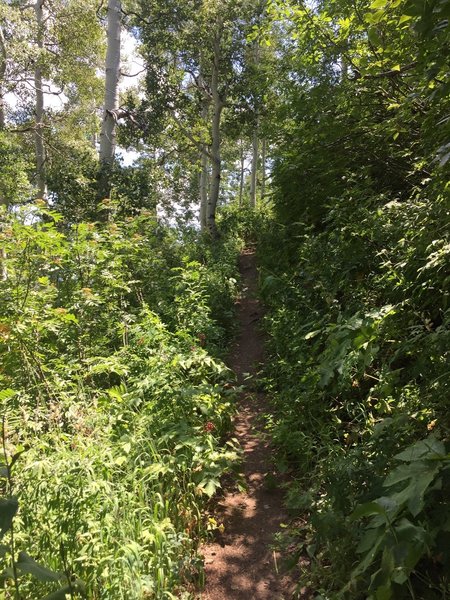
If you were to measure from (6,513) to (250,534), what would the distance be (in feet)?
8.77

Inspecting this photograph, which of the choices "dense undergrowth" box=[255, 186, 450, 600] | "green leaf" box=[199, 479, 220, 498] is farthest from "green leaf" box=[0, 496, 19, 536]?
"green leaf" box=[199, 479, 220, 498]

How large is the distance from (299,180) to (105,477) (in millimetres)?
5460

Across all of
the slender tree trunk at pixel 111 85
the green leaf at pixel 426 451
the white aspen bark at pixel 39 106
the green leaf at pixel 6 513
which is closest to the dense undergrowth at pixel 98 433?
the green leaf at pixel 6 513

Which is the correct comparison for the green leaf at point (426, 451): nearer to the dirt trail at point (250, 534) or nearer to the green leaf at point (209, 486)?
the dirt trail at point (250, 534)

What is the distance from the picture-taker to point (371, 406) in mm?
3494

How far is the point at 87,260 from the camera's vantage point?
5633mm

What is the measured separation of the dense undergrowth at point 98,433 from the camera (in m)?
2.29

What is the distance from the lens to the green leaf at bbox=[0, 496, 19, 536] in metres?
1.03

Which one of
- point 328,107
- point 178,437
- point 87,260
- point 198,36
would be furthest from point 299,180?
point 198,36

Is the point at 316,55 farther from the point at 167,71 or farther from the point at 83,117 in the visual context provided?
the point at 83,117

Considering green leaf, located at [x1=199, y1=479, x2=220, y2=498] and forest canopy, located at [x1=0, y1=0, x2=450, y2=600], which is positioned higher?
forest canopy, located at [x1=0, y1=0, x2=450, y2=600]

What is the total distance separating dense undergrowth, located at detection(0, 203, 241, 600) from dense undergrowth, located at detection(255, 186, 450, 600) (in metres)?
0.78

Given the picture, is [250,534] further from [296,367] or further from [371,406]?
[296,367]

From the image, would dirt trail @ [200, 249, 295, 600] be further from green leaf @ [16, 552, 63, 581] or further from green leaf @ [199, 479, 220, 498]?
green leaf @ [16, 552, 63, 581]
